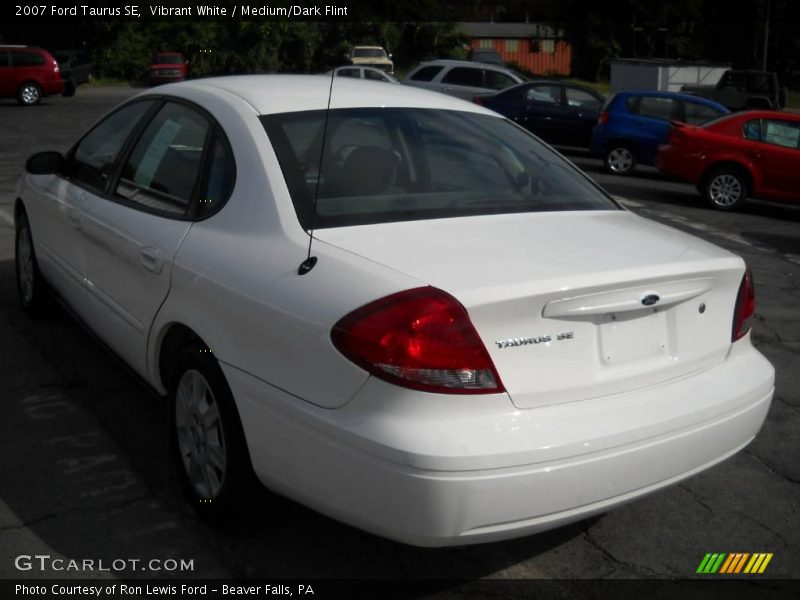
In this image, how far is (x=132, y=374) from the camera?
4.42 meters

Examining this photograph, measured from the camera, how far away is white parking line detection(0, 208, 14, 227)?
32.7 feet

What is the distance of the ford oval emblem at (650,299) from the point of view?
3129 mm


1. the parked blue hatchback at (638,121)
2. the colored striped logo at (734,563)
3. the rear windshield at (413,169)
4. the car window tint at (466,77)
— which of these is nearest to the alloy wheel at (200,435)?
the rear windshield at (413,169)

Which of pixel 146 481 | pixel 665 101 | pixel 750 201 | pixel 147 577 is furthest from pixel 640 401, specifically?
pixel 665 101

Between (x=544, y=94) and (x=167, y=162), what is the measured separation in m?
15.3

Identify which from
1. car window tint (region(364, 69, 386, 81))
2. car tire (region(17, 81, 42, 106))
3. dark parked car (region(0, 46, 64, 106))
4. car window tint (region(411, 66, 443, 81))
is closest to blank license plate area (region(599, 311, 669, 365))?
car window tint (region(411, 66, 443, 81))

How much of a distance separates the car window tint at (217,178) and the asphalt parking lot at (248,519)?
1.09 meters

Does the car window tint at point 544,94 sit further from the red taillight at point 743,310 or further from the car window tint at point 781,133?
the red taillight at point 743,310

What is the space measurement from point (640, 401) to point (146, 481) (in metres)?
2.04

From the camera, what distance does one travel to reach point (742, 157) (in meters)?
13.5

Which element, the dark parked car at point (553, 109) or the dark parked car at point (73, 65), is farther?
the dark parked car at point (73, 65)

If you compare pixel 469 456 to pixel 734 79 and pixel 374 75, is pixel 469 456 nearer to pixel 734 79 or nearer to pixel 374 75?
pixel 734 79

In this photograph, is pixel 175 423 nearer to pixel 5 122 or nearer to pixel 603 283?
pixel 603 283

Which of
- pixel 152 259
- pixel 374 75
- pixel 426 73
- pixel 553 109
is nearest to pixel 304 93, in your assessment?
pixel 152 259
